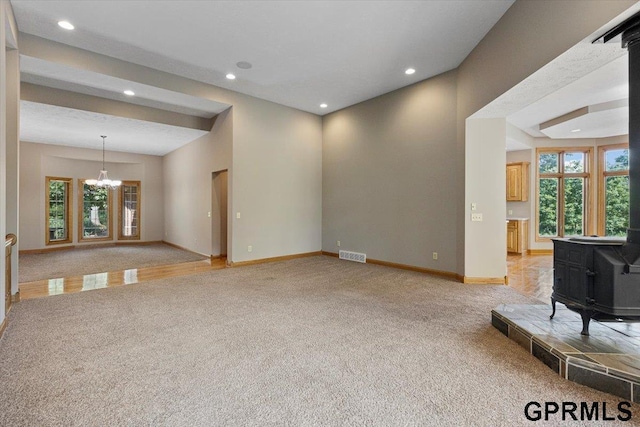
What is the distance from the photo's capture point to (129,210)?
10.1m

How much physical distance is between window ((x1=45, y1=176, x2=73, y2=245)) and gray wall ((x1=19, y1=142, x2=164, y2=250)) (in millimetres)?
125

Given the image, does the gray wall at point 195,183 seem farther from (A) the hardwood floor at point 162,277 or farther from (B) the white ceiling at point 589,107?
(B) the white ceiling at point 589,107

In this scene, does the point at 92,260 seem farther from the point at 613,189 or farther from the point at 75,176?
the point at 613,189

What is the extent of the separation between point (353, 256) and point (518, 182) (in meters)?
5.10

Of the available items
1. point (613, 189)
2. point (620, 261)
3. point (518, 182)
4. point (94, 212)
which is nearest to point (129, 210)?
point (94, 212)

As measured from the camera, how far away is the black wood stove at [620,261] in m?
2.22

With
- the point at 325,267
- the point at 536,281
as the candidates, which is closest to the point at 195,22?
the point at 325,267

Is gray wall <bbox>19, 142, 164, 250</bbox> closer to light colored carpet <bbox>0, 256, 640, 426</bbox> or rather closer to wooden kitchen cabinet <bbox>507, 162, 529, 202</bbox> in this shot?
light colored carpet <bbox>0, 256, 640, 426</bbox>

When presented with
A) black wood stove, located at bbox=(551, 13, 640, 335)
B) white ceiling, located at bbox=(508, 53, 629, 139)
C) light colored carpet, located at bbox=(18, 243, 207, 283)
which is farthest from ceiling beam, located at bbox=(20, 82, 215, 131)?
black wood stove, located at bbox=(551, 13, 640, 335)

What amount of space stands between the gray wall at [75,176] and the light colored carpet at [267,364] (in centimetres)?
621

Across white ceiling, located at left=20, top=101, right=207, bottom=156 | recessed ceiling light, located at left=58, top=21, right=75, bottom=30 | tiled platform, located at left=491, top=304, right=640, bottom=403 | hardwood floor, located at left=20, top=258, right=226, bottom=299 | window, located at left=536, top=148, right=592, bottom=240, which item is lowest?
hardwood floor, located at left=20, top=258, right=226, bottom=299

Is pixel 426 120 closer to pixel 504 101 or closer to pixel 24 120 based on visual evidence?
pixel 504 101

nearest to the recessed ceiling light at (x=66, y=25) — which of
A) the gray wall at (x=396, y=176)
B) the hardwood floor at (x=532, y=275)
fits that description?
the gray wall at (x=396, y=176)

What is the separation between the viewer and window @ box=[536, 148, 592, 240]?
7.82 m
